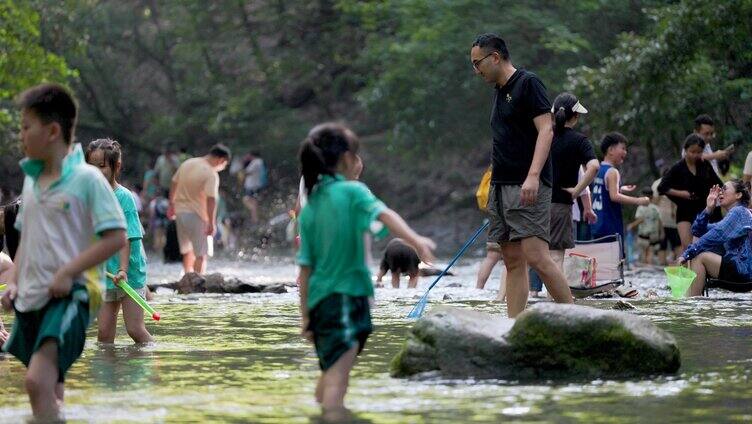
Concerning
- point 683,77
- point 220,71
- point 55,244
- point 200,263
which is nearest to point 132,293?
point 55,244

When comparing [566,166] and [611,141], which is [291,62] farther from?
[566,166]

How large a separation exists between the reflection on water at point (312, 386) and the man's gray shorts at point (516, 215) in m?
1.03

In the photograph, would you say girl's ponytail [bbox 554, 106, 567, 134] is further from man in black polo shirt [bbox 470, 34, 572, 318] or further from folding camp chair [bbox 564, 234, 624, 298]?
man in black polo shirt [bbox 470, 34, 572, 318]

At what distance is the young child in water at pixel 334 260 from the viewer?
22.2ft

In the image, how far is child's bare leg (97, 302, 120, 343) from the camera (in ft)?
34.4

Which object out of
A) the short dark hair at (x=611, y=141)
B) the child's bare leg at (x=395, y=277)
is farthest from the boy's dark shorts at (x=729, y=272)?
the child's bare leg at (x=395, y=277)

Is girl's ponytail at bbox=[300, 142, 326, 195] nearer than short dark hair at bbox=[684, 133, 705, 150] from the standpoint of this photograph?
Yes

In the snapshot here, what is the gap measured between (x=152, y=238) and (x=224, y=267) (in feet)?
31.0

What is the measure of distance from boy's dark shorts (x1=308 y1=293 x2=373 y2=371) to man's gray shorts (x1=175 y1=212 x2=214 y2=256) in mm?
13233

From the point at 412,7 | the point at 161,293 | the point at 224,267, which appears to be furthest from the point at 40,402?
the point at 412,7

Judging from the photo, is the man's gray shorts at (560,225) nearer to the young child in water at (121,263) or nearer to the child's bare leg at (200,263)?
the young child in water at (121,263)

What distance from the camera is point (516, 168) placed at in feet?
34.1

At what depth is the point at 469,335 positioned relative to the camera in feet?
27.2

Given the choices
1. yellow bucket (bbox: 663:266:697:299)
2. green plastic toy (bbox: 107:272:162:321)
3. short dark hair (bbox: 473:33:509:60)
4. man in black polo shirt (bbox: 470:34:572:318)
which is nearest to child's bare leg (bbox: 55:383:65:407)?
green plastic toy (bbox: 107:272:162:321)
